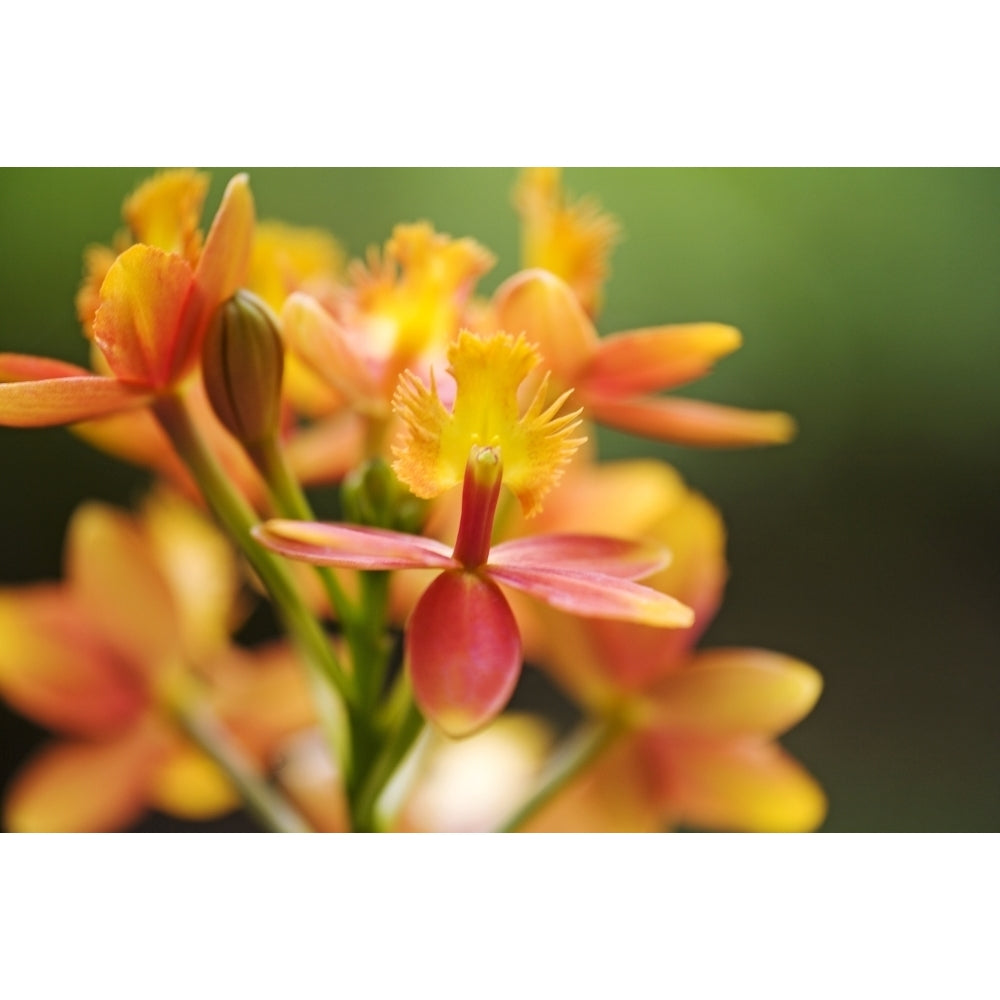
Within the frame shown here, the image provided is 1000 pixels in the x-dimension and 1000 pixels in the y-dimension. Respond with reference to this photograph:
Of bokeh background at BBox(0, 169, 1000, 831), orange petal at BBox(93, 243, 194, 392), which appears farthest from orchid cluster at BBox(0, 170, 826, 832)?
bokeh background at BBox(0, 169, 1000, 831)

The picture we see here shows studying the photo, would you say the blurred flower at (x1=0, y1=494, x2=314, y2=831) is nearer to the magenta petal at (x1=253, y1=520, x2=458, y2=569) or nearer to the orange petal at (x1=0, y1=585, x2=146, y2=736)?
the orange petal at (x1=0, y1=585, x2=146, y2=736)

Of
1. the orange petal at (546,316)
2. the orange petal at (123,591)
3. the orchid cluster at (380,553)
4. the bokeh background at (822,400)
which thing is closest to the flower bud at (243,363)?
the orchid cluster at (380,553)

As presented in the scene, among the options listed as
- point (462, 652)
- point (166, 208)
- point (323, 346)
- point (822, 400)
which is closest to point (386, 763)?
point (462, 652)

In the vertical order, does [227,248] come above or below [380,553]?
above

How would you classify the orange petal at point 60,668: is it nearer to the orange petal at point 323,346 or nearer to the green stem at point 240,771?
the green stem at point 240,771

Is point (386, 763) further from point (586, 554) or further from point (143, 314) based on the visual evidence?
point (143, 314)

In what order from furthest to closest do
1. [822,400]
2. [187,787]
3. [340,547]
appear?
[822,400]
[187,787]
[340,547]
